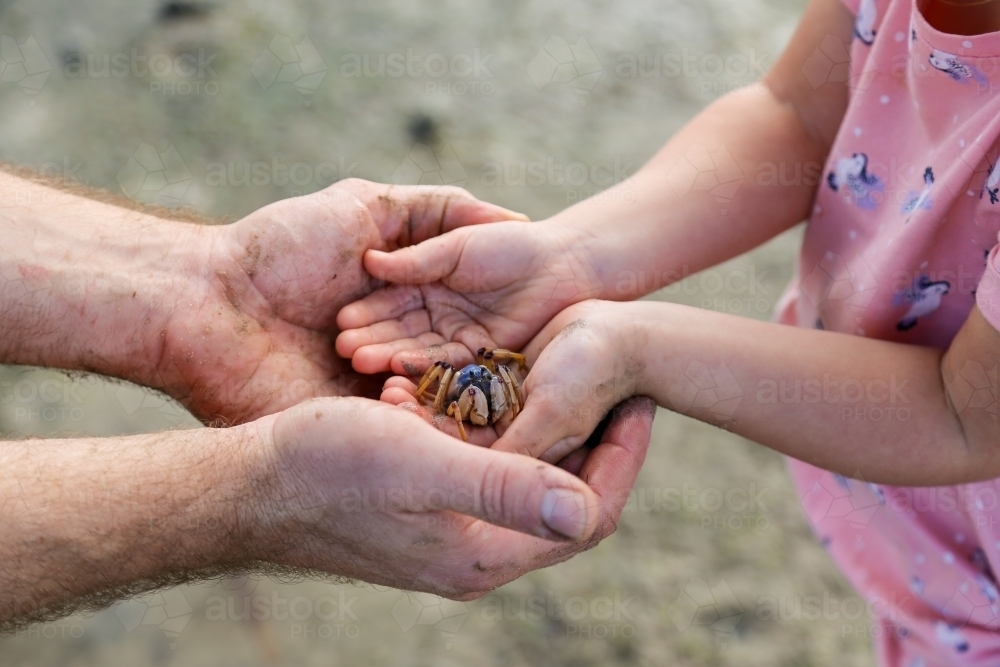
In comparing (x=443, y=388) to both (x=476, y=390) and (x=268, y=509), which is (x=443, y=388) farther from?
(x=268, y=509)

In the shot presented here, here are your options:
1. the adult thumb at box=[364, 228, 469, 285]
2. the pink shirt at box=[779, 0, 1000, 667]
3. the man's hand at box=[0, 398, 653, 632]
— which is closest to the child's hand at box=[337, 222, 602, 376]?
the adult thumb at box=[364, 228, 469, 285]

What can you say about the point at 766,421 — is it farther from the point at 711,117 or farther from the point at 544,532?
the point at 711,117

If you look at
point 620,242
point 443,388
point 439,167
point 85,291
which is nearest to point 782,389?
point 620,242

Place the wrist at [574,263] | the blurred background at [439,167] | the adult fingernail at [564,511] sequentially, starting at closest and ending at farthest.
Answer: the adult fingernail at [564,511]
the wrist at [574,263]
the blurred background at [439,167]

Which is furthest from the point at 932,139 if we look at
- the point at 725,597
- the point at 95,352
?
the point at 95,352

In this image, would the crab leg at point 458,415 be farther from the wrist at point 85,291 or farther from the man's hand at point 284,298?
the wrist at point 85,291

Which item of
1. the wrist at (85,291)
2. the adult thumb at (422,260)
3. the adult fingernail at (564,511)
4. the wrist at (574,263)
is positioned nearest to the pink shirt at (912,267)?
the wrist at (574,263)
